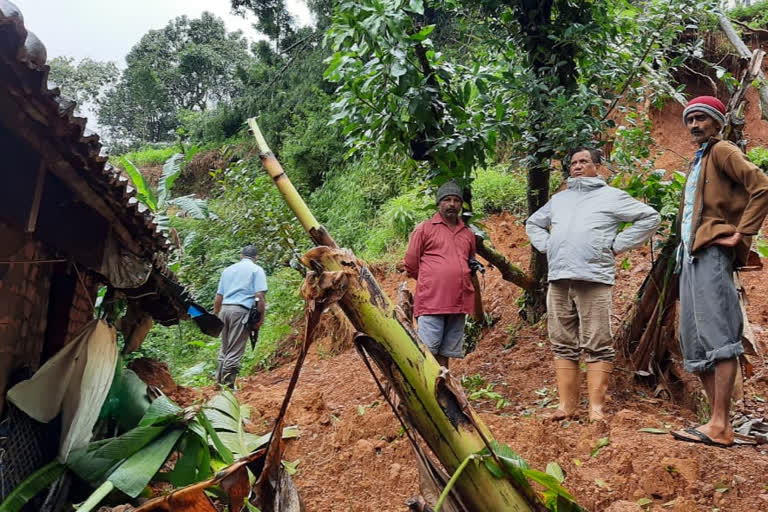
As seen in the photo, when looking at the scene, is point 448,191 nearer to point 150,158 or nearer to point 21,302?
point 21,302

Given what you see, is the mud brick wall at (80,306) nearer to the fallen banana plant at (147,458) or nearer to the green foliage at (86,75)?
the fallen banana plant at (147,458)

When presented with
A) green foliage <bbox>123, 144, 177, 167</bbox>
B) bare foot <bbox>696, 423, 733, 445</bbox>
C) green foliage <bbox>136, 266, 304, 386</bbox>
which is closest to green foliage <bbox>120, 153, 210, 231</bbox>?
green foliage <bbox>136, 266, 304, 386</bbox>

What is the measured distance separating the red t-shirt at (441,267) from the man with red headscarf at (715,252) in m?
1.57

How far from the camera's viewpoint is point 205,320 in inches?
211

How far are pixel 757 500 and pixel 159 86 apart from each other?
106 ft

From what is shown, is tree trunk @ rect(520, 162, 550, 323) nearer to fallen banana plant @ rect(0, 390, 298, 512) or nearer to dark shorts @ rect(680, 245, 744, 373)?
dark shorts @ rect(680, 245, 744, 373)

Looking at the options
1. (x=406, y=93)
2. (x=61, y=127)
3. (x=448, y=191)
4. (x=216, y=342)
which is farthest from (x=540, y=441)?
(x=216, y=342)

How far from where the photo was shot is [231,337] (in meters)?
7.14

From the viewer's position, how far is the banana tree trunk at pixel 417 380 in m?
1.53

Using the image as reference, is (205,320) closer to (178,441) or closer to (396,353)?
(178,441)

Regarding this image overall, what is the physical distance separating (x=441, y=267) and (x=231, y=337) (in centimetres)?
366

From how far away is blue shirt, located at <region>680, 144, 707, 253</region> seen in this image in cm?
327

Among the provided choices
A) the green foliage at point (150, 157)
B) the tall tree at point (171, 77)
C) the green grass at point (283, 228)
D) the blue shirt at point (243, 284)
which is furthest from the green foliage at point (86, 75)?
the blue shirt at point (243, 284)

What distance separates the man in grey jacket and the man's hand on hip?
588mm
